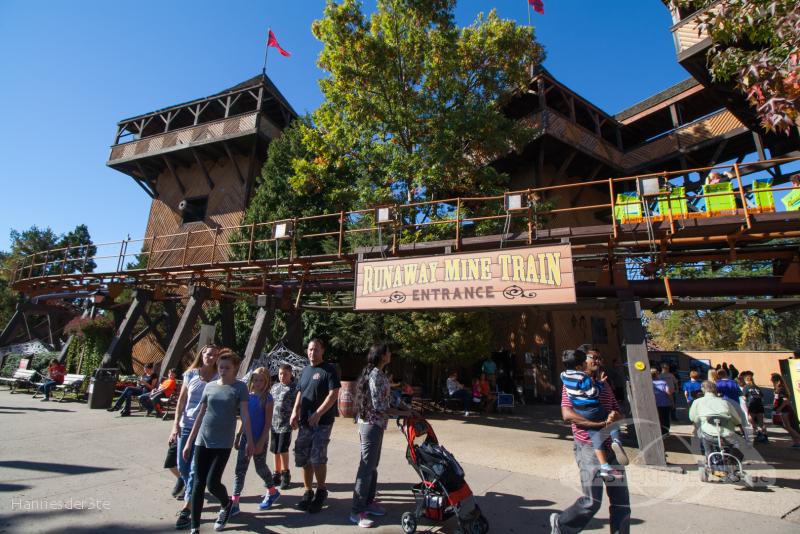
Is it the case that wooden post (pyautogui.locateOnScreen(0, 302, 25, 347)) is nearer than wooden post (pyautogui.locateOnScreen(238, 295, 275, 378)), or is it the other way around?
wooden post (pyautogui.locateOnScreen(238, 295, 275, 378))

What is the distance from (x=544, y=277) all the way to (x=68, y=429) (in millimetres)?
10320

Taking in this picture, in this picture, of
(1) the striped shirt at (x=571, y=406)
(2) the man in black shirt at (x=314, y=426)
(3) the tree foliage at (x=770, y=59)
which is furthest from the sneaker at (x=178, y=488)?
(3) the tree foliage at (x=770, y=59)

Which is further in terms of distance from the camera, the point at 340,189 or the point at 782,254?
the point at 340,189

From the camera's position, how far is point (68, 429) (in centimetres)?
842

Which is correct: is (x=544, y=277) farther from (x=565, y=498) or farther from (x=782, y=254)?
(x=782, y=254)

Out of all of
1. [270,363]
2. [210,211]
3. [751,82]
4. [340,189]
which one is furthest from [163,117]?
[751,82]

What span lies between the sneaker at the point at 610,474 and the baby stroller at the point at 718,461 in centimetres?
375

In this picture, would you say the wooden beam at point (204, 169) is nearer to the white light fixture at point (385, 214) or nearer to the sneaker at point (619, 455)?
the white light fixture at point (385, 214)

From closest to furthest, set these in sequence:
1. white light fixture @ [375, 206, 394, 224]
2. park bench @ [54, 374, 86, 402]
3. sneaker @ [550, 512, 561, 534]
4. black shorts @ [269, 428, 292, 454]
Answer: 1. sneaker @ [550, 512, 561, 534]
2. black shorts @ [269, 428, 292, 454]
3. white light fixture @ [375, 206, 394, 224]
4. park bench @ [54, 374, 86, 402]

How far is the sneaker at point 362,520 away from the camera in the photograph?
4020mm

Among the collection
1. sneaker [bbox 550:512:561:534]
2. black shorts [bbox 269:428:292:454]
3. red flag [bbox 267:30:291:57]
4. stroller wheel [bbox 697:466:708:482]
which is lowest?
stroller wheel [bbox 697:466:708:482]

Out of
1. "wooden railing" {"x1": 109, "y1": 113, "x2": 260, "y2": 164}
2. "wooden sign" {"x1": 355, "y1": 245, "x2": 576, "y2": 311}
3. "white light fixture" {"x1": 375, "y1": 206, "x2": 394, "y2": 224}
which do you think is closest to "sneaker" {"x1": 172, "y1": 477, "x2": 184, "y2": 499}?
"wooden sign" {"x1": 355, "y1": 245, "x2": 576, "y2": 311}

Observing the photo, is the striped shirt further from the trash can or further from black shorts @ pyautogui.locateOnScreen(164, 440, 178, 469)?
the trash can

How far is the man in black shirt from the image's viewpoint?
4.44 m
